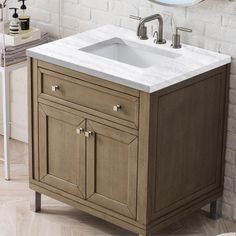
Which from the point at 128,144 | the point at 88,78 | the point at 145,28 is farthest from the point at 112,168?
the point at 145,28

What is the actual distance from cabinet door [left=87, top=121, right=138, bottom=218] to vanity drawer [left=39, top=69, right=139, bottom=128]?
0.24ft

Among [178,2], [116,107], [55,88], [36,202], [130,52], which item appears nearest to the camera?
[116,107]

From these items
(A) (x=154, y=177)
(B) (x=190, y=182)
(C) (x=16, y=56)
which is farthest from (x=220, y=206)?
(C) (x=16, y=56)

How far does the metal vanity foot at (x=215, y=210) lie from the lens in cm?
413

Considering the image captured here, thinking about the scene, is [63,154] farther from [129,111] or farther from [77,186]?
[129,111]

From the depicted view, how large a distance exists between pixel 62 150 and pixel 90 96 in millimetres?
358

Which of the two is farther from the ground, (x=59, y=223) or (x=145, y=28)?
(x=145, y=28)

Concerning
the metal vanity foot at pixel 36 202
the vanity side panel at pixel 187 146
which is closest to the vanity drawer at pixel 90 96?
the vanity side panel at pixel 187 146

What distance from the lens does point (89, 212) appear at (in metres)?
3.92

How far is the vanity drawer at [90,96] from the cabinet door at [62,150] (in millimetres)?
80

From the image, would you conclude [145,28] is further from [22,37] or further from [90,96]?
[22,37]

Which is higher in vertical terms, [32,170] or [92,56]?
[92,56]

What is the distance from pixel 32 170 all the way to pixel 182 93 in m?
0.89

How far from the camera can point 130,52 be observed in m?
4.07
